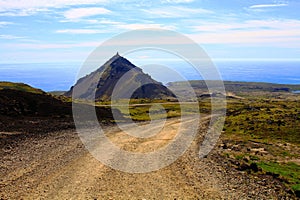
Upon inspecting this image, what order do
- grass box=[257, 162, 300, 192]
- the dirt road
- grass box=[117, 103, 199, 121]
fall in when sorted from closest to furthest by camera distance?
the dirt road
grass box=[257, 162, 300, 192]
grass box=[117, 103, 199, 121]

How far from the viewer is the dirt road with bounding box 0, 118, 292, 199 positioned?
20.0m

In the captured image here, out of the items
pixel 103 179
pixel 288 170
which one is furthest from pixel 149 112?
pixel 103 179

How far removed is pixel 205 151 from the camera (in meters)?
35.5

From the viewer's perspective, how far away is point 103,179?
22719 mm

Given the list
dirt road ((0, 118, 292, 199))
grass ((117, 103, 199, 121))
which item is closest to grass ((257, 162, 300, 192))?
dirt road ((0, 118, 292, 199))

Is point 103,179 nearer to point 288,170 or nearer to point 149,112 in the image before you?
point 288,170

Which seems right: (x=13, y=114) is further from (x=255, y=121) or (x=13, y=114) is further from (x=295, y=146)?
(x=255, y=121)

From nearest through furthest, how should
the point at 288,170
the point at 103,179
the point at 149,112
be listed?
the point at 103,179 < the point at 288,170 < the point at 149,112

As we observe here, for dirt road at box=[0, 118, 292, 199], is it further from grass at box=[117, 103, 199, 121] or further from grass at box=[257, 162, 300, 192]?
grass at box=[117, 103, 199, 121]

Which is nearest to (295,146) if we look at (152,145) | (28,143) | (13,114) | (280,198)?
(152,145)

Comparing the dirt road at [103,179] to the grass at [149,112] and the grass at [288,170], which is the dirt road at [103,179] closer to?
the grass at [288,170]

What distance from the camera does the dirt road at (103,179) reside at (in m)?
20.0

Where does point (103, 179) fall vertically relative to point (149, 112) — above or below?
above

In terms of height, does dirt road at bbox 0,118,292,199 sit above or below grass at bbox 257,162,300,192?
above
